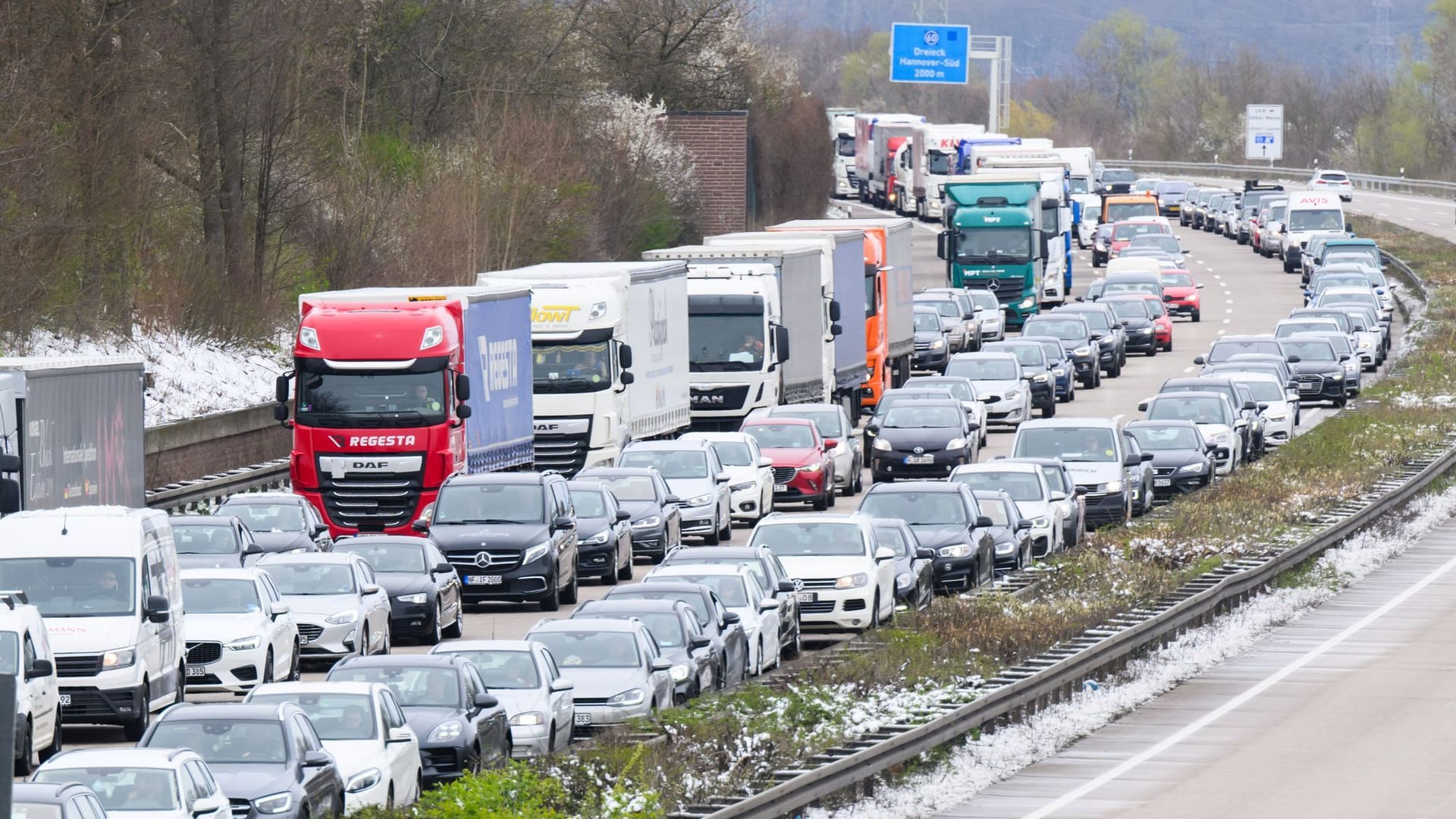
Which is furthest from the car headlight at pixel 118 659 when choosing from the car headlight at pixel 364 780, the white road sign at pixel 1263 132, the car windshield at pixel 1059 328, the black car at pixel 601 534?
the white road sign at pixel 1263 132

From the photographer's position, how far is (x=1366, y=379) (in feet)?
187

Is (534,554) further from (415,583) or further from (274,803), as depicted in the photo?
(274,803)

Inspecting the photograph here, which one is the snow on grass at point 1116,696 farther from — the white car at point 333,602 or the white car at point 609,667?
the white car at point 333,602

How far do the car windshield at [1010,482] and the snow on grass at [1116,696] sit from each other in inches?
141

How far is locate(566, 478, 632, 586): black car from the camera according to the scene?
30172mm

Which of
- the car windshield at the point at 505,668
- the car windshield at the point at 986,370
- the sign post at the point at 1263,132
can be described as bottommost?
the car windshield at the point at 505,668

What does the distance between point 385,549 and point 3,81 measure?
13035 millimetres

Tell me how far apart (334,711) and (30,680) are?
2911 mm

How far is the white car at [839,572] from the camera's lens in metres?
26.2

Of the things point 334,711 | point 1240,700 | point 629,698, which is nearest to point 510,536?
point 629,698

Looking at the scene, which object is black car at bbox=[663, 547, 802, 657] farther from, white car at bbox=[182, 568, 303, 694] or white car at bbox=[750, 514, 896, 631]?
white car at bbox=[182, 568, 303, 694]

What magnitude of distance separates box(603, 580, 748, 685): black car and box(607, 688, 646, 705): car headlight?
2.23 metres

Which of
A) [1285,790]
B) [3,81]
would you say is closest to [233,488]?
[3,81]

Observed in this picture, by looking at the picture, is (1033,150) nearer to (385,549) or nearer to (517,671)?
(385,549)
